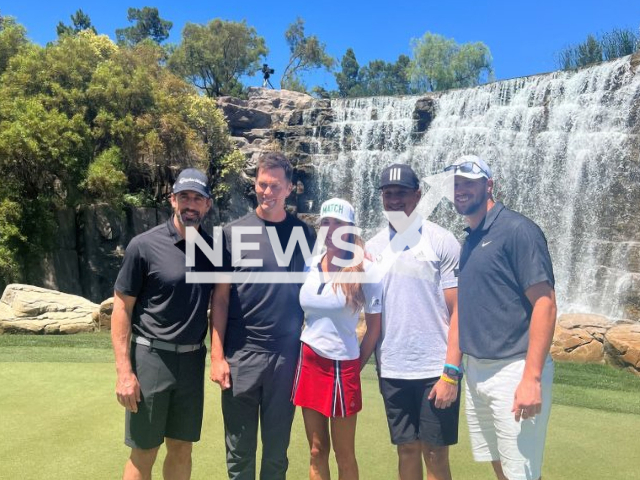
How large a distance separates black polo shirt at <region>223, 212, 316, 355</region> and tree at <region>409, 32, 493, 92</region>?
43838mm

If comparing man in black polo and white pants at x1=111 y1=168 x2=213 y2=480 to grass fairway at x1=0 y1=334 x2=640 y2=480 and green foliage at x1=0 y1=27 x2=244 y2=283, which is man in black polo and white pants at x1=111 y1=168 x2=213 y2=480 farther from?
green foliage at x1=0 y1=27 x2=244 y2=283

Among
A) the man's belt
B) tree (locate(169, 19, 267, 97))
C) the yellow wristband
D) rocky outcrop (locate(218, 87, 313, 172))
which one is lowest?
the yellow wristband

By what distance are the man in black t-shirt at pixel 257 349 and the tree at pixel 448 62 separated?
43.9m

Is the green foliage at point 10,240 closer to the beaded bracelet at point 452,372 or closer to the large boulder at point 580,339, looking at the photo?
the large boulder at point 580,339

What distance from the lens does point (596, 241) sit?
13.9m

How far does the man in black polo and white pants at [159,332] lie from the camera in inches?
105

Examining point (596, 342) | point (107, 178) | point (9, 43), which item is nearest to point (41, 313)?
point (107, 178)

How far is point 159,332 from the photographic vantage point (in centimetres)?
270

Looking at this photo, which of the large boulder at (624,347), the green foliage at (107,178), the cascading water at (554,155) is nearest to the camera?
the large boulder at (624,347)

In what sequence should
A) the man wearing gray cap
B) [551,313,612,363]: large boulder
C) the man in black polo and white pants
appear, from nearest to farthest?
the man wearing gray cap
the man in black polo and white pants
[551,313,612,363]: large boulder

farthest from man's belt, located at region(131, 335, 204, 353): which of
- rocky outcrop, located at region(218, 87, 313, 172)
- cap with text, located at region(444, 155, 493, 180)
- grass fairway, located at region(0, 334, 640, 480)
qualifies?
rocky outcrop, located at region(218, 87, 313, 172)

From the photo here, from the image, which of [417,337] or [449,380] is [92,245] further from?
[449,380]

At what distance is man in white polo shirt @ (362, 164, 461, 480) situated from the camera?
2.60m

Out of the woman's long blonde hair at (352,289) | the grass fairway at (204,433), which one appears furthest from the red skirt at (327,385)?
the grass fairway at (204,433)
